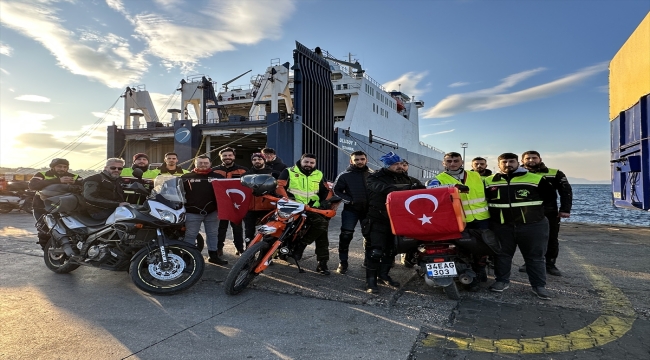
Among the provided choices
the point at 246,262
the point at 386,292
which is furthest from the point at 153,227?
the point at 386,292

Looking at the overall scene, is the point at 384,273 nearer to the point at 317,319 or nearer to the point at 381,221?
the point at 381,221

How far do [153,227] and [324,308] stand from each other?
1.99m

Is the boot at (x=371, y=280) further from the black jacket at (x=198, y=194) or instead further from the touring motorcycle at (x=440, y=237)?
the black jacket at (x=198, y=194)

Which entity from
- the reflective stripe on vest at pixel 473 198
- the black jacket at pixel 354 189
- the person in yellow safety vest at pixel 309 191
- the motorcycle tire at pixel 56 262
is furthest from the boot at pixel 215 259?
the reflective stripe on vest at pixel 473 198

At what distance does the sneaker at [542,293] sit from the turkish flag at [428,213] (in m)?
1.03

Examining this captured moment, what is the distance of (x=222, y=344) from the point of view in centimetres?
260

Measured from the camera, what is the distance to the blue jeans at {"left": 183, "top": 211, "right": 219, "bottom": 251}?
4.83 meters

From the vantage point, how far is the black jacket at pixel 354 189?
4488mm

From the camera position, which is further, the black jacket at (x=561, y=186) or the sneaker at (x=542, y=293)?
the black jacket at (x=561, y=186)

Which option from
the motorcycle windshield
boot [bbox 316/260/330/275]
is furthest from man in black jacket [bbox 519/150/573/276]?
the motorcycle windshield

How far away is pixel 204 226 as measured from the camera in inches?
198

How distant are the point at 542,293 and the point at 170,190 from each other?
13.0 ft

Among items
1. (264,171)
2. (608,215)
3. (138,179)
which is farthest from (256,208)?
(608,215)

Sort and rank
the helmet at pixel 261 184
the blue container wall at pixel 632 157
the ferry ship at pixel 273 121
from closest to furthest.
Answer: the helmet at pixel 261 184
the blue container wall at pixel 632 157
the ferry ship at pixel 273 121
